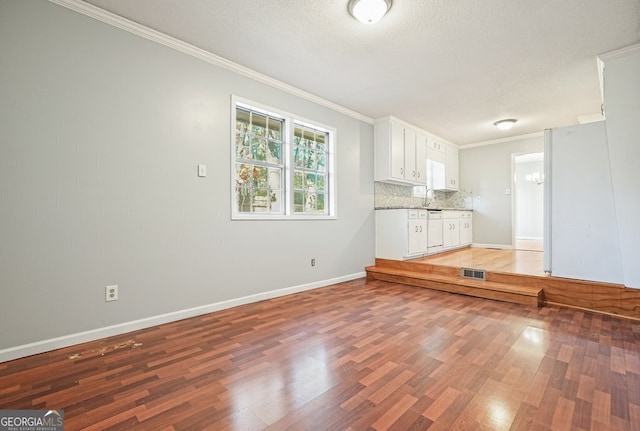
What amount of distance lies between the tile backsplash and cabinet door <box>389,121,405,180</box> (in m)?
0.34

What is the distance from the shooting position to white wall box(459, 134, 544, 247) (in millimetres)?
6141

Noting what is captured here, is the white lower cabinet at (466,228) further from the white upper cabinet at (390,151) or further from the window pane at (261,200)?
the window pane at (261,200)

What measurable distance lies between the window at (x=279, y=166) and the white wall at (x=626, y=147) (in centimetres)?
308

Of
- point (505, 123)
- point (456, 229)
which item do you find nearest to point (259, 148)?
point (505, 123)

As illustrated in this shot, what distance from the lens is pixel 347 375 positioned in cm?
174

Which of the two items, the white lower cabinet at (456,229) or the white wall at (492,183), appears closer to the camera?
the white lower cabinet at (456,229)

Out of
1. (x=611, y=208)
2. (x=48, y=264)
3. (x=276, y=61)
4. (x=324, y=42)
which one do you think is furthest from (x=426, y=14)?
(x=48, y=264)

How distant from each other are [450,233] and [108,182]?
220 inches

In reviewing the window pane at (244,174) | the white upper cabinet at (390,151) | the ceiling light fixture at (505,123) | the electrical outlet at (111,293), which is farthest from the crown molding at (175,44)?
the ceiling light fixture at (505,123)

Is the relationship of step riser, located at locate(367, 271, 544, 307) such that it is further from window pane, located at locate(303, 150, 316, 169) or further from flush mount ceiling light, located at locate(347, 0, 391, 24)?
flush mount ceiling light, located at locate(347, 0, 391, 24)

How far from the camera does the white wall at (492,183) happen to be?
6141mm

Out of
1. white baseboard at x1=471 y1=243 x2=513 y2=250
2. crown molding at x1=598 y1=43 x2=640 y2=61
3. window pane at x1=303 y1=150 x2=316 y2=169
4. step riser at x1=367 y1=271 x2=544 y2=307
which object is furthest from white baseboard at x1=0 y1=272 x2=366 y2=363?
white baseboard at x1=471 y1=243 x2=513 y2=250

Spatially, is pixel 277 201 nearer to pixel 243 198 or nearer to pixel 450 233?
pixel 243 198

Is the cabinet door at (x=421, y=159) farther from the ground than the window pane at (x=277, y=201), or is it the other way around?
the cabinet door at (x=421, y=159)
